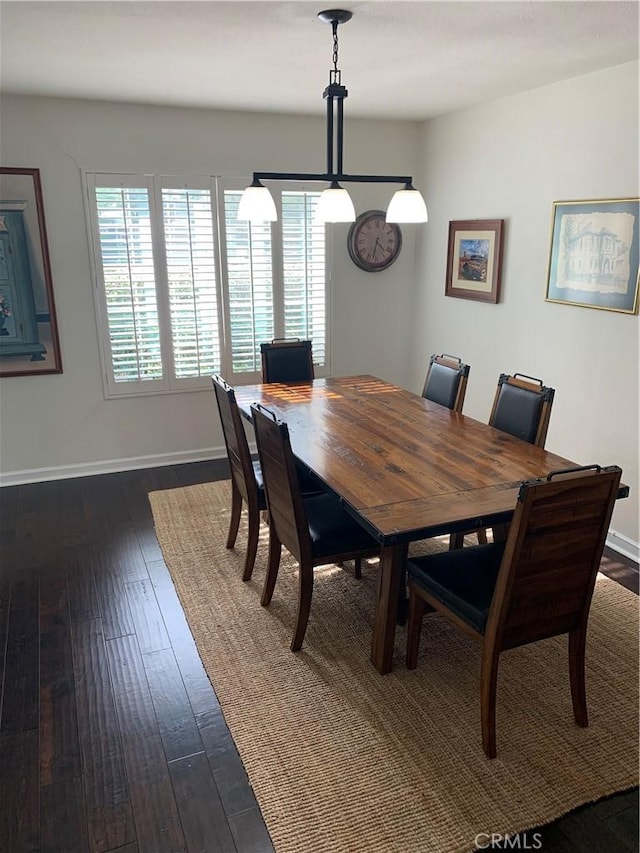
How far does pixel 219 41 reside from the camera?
2656 mm

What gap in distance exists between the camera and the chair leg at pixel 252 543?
300 centimetres

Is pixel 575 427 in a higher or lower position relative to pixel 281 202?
lower

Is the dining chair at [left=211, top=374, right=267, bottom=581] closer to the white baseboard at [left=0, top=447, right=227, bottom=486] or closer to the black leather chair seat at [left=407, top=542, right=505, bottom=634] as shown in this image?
the black leather chair seat at [left=407, top=542, right=505, bottom=634]

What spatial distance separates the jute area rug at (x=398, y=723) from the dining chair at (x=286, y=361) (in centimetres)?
143

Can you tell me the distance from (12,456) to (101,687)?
2408mm

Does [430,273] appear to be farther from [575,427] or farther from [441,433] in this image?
[441,433]

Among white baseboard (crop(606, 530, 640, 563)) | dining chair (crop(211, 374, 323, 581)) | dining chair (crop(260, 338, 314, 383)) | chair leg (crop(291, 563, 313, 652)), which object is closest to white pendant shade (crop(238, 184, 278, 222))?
dining chair (crop(211, 374, 323, 581))

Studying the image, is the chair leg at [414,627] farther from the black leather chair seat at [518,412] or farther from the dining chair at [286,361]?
the dining chair at [286,361]

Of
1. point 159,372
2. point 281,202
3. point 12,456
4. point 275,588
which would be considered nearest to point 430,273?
point 281,202

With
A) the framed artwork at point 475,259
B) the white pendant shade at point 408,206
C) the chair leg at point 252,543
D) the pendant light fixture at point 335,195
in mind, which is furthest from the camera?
the framed artwork at point 475,259

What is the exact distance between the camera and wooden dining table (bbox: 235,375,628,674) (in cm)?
205

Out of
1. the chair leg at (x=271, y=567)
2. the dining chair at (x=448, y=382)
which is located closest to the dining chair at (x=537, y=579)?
the chair leg at (x=271, y=567)

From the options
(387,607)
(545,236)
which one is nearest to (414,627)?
(387,607)

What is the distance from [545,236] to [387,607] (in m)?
2.49
